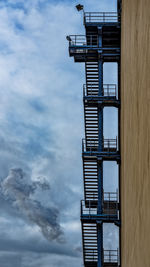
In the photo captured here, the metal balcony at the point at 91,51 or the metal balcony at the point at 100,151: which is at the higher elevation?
the metal balcony at the point at 91,51

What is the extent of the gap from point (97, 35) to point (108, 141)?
293 inches

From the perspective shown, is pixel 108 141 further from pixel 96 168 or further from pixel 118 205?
pixel 118 205

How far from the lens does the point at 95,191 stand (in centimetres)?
2969

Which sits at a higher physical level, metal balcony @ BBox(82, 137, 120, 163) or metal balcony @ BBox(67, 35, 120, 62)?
metal balcony @ BBox(67, 35, 120, 62)
